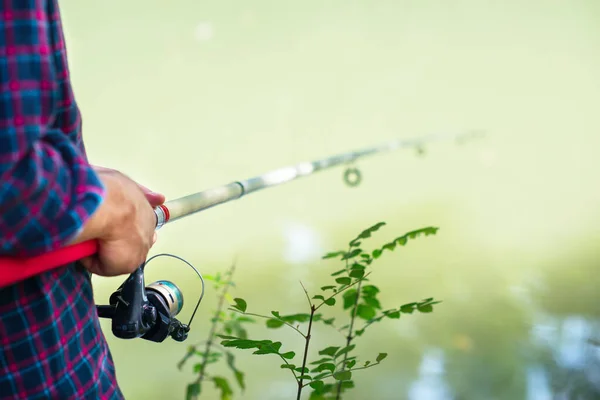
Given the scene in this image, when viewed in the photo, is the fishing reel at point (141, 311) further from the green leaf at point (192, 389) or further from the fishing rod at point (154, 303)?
A: the green leaf at point (192, 389)

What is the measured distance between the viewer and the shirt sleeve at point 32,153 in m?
0.47

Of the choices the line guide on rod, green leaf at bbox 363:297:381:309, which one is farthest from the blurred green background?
the line guide on rod

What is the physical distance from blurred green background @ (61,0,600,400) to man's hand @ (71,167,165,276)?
1332 mm


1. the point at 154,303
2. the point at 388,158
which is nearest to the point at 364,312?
the point at 154,303

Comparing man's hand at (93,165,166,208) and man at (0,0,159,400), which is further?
man's hand at (93,165,166,208)

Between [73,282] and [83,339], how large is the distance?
0.06 meters

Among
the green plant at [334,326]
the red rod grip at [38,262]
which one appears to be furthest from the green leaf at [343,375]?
the red rod grip at [38,262]

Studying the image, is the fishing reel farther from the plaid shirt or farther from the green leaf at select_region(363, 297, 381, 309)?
the green leaf at select_region(363, 297, 381, 309)

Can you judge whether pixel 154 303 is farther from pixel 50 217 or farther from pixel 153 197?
Result: pixel 50 217

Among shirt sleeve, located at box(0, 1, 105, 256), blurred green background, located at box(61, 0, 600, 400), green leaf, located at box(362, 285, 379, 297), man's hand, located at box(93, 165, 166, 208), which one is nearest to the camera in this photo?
shirt sleeve, located at box(0, 1, 105, 256)

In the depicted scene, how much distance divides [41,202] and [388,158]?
3.66 m

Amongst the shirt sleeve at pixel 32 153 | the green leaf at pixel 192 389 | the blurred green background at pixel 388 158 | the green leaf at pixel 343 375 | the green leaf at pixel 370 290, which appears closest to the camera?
the shirt sleeve at pixel 32 153

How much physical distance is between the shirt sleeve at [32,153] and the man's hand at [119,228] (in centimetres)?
4

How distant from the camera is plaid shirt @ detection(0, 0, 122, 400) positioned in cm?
48
